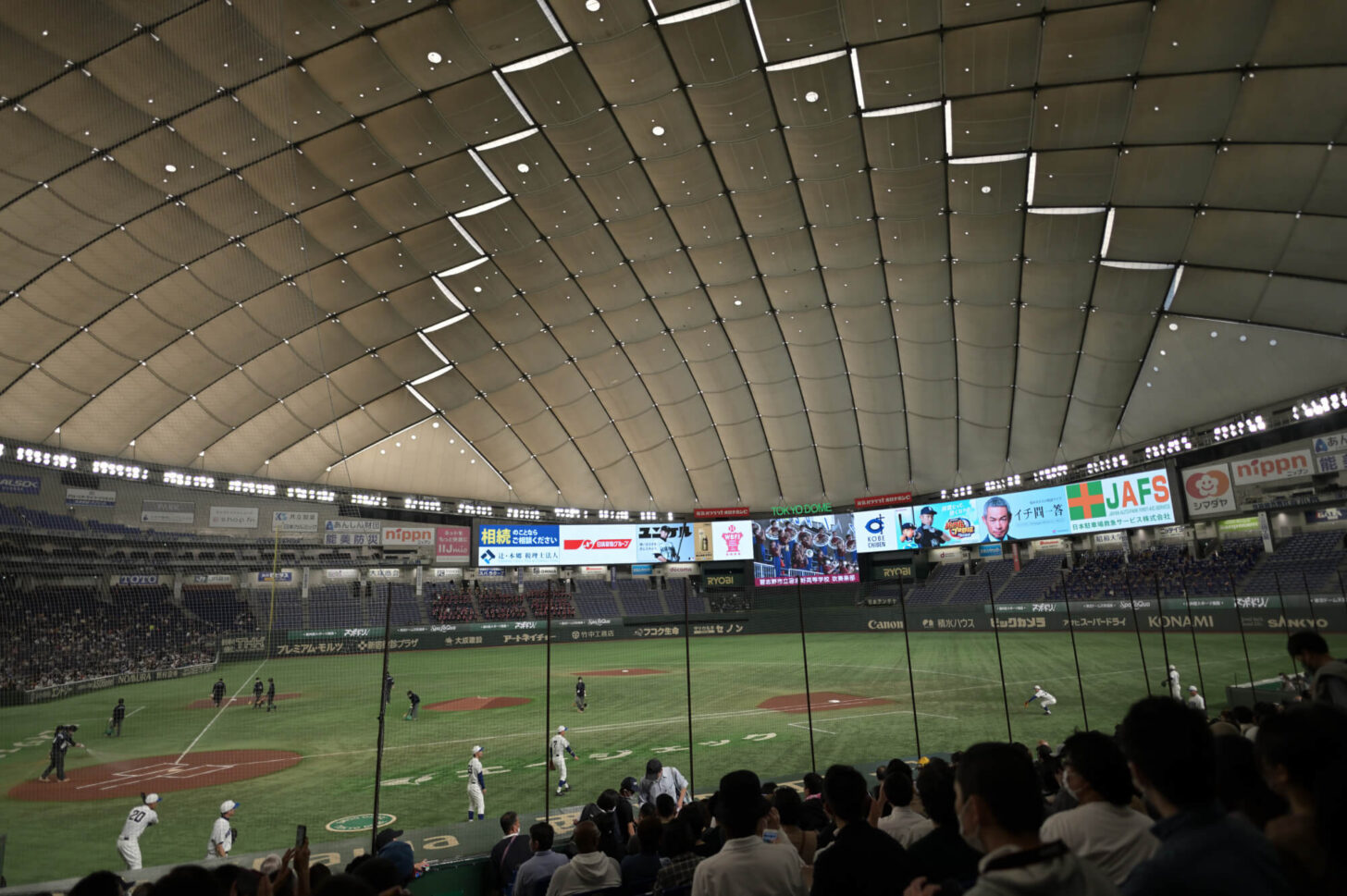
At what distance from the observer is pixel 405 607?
47750mm

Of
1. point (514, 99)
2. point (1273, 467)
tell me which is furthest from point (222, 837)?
point (1273, 467)

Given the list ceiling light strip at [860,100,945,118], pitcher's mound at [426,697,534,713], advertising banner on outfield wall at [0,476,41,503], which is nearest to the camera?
pitcher's mound at [426,697,534,713]

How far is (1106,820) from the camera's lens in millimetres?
3654

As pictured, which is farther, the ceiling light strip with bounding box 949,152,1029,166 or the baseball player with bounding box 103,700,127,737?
the ceiling light strip with bounding box 949,152,1029,166

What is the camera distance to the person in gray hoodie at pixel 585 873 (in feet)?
20.6

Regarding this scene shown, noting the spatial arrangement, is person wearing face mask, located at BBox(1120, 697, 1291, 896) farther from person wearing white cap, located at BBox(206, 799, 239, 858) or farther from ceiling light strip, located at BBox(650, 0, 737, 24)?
Result: ceiling light strip, located at BBox(650, 0, 737, 24)

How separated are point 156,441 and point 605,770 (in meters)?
38.1

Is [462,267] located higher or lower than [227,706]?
higher

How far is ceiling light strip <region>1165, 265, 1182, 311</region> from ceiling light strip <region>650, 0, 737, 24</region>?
25.0 meters

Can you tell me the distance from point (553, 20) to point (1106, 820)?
2817 cm

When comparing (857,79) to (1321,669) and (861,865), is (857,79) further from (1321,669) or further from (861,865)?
(861,865)

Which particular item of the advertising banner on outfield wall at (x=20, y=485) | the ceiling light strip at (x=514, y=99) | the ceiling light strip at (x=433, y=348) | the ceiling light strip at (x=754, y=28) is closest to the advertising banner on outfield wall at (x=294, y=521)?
the advertising banner on outfield wall at (x=20, y=485)

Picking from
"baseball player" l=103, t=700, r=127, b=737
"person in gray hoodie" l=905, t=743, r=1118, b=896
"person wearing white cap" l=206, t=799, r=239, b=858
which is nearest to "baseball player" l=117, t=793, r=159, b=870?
"person wearing white cap" l=206, t=799, r=239, b=858

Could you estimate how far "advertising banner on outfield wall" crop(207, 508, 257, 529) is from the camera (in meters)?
44.9
